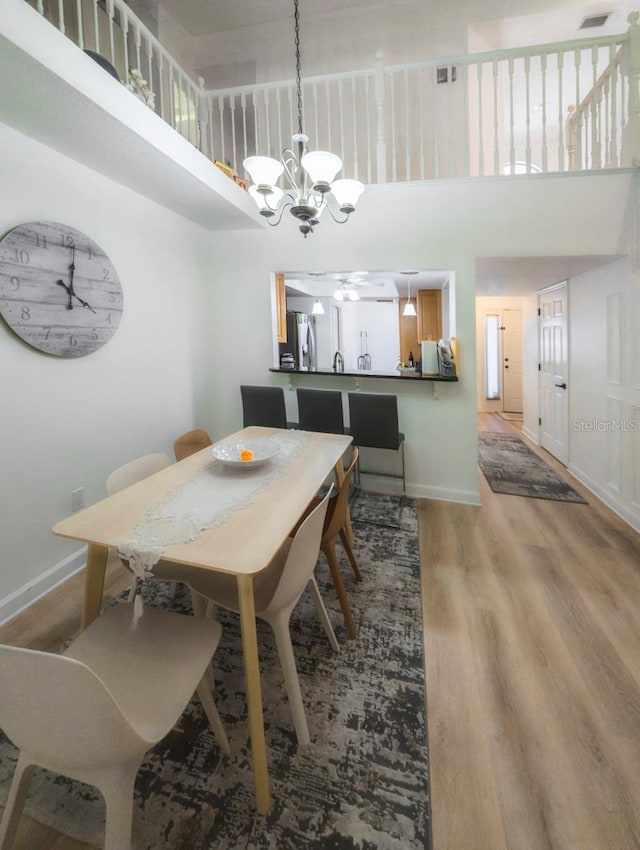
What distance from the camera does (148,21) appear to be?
386 cm

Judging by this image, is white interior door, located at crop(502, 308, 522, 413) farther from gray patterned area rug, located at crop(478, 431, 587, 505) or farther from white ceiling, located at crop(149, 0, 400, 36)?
white ceiling, located at crop(149, 0, 400, 36)

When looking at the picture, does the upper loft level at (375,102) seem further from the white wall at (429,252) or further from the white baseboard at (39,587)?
the white baseboard at (39,587)

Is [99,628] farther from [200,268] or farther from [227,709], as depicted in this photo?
[200,268]

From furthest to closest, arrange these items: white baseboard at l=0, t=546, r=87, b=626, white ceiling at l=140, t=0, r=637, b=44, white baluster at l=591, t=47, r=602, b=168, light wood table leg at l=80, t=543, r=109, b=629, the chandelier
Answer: white ceiling at l=140, t=0, r=637, b=44 → white baluster at l=591, t=47, r=602, b=168 → white baseboard at l=0, t=546, r=87, b=626 → the chandelier → light wood table leg at l=80, t=543, r=109, b=629

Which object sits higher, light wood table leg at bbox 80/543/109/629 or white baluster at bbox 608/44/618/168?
white baluster at bbox 608/44/618/168

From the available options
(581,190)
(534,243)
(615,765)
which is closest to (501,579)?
(615,765)

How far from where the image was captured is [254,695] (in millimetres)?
1143

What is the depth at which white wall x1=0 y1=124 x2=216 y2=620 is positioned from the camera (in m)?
2.05

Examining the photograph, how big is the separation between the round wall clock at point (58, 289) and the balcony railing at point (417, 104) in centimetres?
97

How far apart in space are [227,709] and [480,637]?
1.19 metres

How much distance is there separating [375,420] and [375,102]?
2978mm

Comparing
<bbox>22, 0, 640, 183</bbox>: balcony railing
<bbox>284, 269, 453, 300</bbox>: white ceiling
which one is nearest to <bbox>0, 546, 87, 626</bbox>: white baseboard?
<bbox>22, 0, 640, 183</bbox>: balcony railing

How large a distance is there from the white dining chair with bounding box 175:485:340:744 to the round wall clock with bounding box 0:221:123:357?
Answer: 1.67 metres

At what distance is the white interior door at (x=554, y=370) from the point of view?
159 inches
